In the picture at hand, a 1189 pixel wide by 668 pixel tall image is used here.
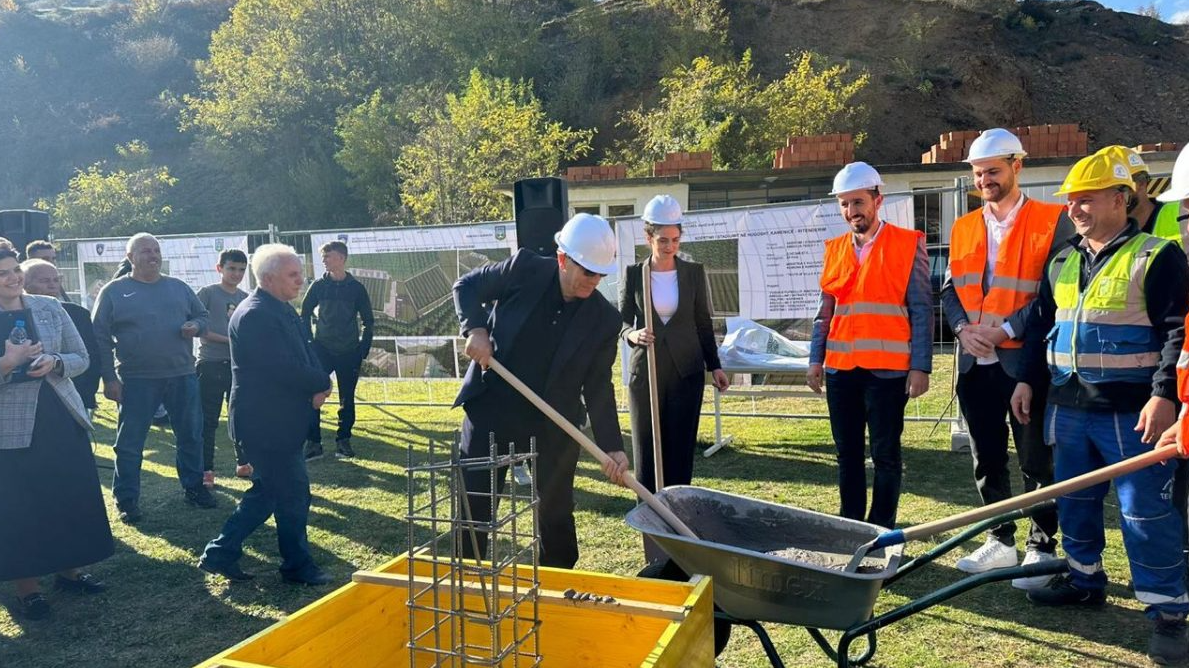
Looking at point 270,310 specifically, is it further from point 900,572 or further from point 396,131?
point 396,131

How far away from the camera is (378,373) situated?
28.1 feet

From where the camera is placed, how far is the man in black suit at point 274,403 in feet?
13.3

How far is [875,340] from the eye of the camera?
3793 mm

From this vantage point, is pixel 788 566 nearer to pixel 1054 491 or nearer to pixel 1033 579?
pixel 1054 491

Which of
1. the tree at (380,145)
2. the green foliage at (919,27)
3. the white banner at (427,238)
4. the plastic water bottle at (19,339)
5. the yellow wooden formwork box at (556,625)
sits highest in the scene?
the green foliage at (919,27)

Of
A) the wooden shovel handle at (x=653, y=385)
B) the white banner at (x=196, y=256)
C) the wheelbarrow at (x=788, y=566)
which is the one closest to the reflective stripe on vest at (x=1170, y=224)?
the wheelbarrow at (x=788, y=566)

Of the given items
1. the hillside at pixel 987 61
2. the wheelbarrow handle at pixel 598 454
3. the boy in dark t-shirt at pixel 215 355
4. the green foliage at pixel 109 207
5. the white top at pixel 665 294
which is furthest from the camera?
the hillside at pixel 987 61

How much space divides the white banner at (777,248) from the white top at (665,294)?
7.79 ft

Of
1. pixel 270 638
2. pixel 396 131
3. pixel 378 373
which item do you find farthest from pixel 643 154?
pixel 270 638

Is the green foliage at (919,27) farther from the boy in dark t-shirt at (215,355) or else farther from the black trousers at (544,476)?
the black trousers at (544,476)

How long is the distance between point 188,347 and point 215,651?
278cm

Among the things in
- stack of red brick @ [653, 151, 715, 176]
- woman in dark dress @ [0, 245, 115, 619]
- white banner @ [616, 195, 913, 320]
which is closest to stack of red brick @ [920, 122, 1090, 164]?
stack of red brick @ [653, 151, 715, 176]

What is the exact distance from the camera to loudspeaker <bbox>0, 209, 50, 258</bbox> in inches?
326

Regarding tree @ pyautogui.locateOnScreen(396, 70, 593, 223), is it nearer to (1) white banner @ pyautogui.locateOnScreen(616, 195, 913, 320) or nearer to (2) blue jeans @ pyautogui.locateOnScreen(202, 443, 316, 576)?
(1) white banner @ pyautogui.locateOnScreen(616, 195, 913, 320)
